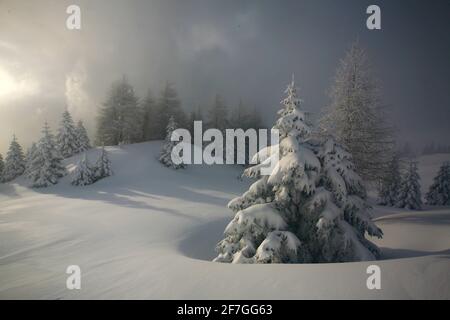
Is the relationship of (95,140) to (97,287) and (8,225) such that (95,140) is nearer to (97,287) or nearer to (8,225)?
(8,225)

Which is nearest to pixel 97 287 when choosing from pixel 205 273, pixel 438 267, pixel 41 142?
pixel 205 273

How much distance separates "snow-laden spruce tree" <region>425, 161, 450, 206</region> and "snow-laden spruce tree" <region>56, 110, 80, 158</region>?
180 feet

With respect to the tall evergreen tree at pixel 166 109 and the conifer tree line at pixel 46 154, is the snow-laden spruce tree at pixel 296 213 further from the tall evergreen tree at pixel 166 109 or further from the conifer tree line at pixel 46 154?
the tall evergreen tree at pixel 166 109

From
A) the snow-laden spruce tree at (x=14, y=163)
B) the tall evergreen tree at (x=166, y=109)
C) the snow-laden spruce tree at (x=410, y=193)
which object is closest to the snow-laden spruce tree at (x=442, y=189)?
the snow-laden spruce tree at (x=410, y=193)

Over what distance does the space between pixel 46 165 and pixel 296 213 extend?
33.9 m

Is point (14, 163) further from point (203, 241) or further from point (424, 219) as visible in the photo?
point (424, 219)

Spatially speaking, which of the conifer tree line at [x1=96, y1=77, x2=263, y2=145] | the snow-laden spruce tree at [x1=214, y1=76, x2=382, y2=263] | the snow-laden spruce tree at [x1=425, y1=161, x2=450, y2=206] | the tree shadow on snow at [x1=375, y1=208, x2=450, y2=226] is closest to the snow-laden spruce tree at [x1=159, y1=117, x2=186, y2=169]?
the conifer tree line at [x1=96, y1=77, x2=263, y2=145]

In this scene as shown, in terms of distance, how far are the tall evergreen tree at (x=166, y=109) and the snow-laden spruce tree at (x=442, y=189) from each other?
4149 cm

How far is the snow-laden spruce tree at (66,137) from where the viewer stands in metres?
44.0

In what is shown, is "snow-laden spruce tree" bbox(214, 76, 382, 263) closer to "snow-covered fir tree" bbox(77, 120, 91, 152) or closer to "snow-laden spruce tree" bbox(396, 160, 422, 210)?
"snow-laden spruce tree" bbox(396, 160, 422, 210)

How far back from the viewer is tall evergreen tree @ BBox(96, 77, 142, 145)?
46.6m

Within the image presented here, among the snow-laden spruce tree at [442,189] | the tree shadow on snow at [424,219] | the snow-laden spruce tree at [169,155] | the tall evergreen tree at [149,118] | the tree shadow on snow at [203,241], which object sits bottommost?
the snow-laden spruce tree at [442,189]

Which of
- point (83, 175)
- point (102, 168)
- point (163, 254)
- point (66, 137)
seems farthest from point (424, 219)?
point (66, 137)

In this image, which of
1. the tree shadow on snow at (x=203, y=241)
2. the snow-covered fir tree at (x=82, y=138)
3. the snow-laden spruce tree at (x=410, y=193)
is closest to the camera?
the tree shadow on snow at (x=203, y=241)
